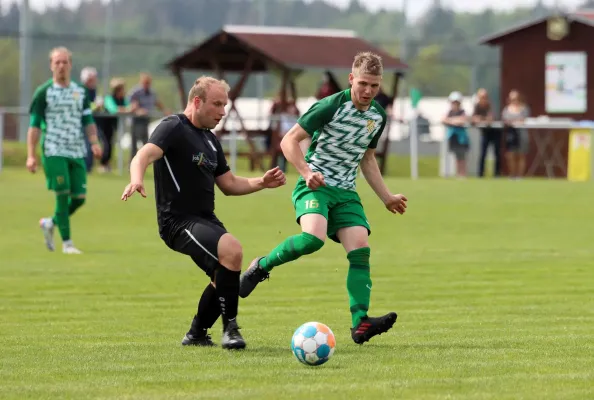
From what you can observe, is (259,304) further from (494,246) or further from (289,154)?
(494,246)

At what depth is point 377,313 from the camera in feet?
34.7

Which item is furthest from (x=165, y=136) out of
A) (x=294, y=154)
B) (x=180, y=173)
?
(x=294, y=154)

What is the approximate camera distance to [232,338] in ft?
27.2

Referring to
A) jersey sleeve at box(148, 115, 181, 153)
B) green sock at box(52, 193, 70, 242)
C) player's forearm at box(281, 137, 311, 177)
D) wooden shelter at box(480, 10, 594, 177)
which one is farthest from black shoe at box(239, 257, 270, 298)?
wooden shelter at box(480, 10, 594, 177)

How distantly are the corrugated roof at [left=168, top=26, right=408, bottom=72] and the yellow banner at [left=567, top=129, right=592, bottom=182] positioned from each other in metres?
4.22

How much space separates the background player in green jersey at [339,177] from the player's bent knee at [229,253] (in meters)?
0.76

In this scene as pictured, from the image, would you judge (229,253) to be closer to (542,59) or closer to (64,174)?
(64,174)

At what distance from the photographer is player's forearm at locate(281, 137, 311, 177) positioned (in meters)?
8.84

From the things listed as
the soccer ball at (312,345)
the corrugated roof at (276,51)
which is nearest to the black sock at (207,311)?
the soccer ball at (312,345)

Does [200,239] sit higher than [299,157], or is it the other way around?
[299,157]

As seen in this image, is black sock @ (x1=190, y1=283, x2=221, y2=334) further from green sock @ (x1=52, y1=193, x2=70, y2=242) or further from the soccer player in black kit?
green sock @ (x1=52, y1=193, x2=70, y2=242)

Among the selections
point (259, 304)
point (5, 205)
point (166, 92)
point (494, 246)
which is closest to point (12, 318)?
point (259, 304)

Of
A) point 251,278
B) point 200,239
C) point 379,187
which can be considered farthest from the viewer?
point 379,187

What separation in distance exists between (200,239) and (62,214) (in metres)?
→ 7.37
